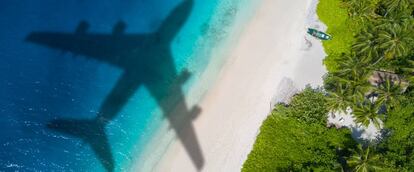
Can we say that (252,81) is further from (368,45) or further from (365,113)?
(368,45)

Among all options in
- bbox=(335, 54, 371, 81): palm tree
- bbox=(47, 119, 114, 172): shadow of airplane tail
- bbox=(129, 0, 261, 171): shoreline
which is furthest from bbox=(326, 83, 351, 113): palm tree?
bbox=(47, 119, 114, 172): shadow of airplane tail

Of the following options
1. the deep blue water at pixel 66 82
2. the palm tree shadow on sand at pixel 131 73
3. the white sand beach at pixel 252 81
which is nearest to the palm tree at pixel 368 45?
the white sand beach at pixel 252 81

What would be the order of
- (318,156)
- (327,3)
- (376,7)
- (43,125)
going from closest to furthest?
(318,156)
(43,125)
(376,7)
(327,3)

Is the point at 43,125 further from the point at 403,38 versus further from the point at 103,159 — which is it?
the point at 403,38

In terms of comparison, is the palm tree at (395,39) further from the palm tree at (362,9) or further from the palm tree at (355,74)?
the palm tree at (362,9)

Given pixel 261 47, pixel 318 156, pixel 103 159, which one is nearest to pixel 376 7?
pixel 261 47

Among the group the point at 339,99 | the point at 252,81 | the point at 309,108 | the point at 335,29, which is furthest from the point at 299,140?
the point at 335,29
